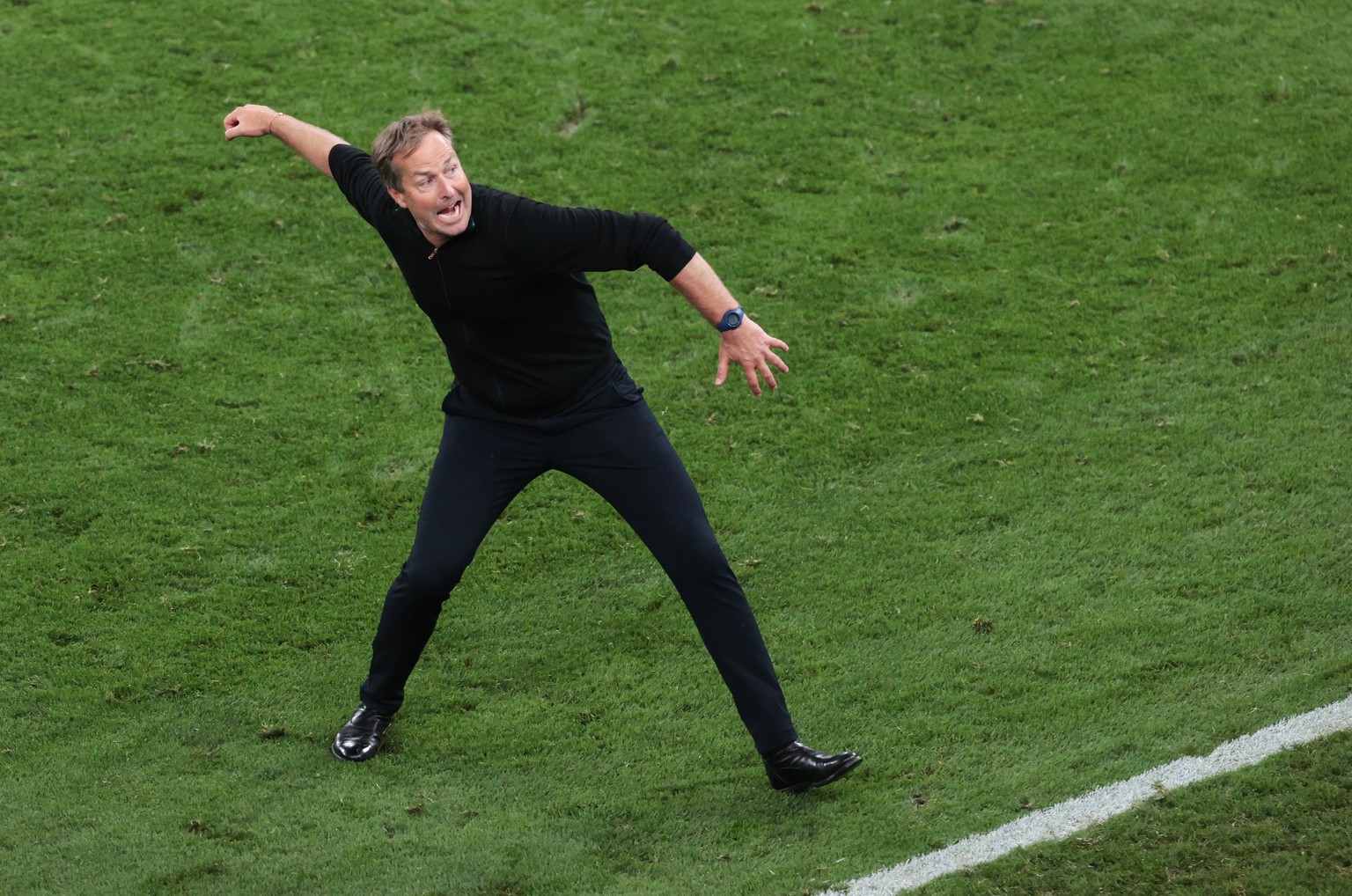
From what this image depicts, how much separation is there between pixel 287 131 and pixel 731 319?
5.88 feet

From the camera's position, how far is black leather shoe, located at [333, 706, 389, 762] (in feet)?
15.2

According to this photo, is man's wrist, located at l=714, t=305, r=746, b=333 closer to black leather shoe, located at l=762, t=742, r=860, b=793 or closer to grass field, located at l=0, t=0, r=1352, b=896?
black leather shoe, located at l=762, t=742, r=860, b=793

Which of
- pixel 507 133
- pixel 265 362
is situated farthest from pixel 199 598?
pixel 507 133

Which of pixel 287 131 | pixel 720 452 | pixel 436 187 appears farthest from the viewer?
pixel 720 452

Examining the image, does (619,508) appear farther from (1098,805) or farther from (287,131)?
(287,131)

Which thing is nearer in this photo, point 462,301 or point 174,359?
point 462,301

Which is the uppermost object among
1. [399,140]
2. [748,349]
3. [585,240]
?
[399,140]

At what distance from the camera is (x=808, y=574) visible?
552cm

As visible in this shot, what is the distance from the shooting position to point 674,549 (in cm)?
412

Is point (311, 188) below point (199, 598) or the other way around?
the other way around

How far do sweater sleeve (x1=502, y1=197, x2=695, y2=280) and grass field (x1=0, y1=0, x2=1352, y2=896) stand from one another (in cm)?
165

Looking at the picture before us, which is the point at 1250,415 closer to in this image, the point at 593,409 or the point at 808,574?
the point at 808,574

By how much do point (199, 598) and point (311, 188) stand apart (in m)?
3.38

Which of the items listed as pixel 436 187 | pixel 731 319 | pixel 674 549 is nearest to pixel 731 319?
pixel 731 319
